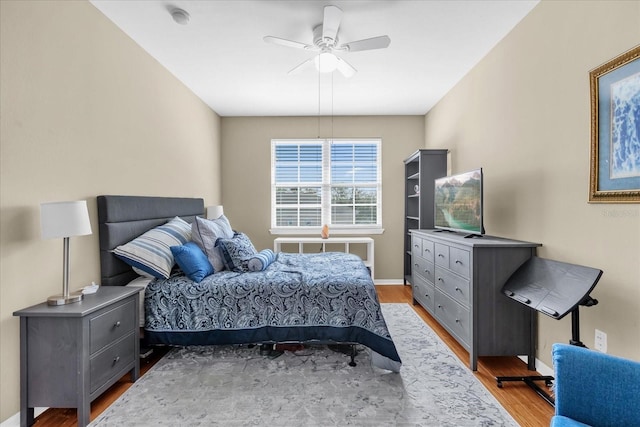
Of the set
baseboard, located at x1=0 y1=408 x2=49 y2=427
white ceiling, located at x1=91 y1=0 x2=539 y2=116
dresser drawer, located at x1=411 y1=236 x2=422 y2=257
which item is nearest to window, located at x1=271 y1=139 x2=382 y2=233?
white ceiling, located at x1=91 y1=0 x2=539 y2=116

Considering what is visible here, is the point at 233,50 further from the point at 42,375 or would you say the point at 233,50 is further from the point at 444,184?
the point at 42,375

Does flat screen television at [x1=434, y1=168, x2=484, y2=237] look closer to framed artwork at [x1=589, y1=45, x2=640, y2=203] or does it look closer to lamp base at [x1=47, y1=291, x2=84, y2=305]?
framed artwork at [x1=589, y1=45, x2=640, y2=203]

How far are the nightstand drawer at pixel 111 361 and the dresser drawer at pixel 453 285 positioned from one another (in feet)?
8.28

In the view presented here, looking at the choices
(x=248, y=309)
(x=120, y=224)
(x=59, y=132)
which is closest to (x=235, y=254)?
(x=248, y=309)

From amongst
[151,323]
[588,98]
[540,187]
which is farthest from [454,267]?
[151,323]

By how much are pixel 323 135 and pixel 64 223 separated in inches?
151

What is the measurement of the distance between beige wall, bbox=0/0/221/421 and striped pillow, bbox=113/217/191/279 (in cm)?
22

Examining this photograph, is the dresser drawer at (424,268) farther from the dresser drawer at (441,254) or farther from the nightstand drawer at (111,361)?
the nightstand drawer at (111,361)

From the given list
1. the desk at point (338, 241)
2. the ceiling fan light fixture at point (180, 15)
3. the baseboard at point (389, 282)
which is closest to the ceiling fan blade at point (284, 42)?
the ceiling fan light fixture at point (180, 15)

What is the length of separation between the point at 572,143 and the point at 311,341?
2304 millimetres

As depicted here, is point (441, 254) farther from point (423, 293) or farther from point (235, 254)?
point (235, 254)

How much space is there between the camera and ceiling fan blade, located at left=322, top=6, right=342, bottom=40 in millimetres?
2170

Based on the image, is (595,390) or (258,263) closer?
(595,390)

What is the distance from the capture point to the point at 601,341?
1.79 m
